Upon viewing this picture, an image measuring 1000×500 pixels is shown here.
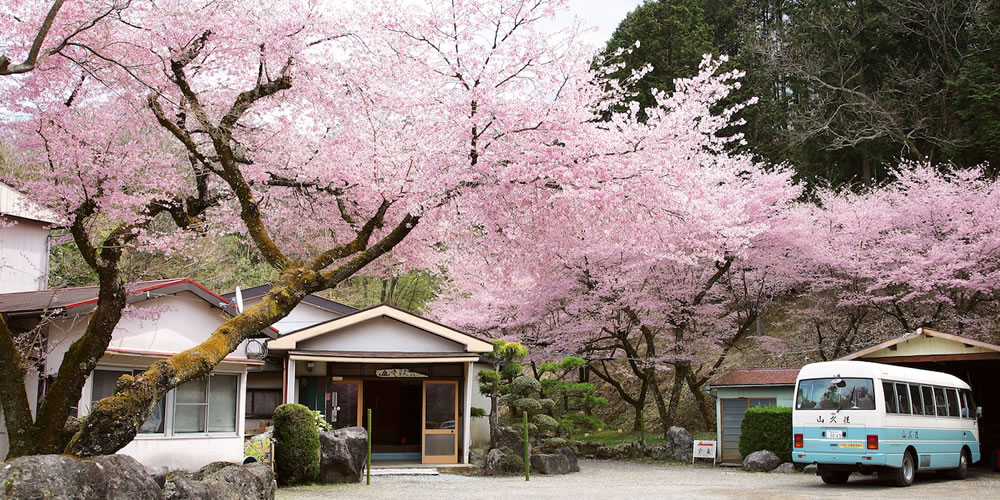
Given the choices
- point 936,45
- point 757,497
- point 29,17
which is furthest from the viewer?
point 936,45

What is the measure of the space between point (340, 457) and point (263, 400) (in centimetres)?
495

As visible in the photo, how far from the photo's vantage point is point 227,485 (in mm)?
9141

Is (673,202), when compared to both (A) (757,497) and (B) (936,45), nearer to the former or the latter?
(A) (757,497)

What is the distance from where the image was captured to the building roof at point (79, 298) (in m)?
11.0

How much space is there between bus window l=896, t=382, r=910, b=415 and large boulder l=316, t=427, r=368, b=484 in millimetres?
9453

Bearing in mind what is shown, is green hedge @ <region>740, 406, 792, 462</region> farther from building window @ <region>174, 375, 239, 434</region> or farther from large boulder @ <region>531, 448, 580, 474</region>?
building window @ <region>174, 375, 239, 434</region>

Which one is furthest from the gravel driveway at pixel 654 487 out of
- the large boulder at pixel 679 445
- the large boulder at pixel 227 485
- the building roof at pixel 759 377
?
the large boulder at pixel 227 485

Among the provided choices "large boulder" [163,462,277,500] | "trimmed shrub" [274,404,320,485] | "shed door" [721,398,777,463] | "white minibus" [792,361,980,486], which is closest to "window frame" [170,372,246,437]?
"trimmed shrub" [274,404,320,485]

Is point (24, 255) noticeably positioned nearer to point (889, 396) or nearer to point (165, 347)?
point (165, 347)

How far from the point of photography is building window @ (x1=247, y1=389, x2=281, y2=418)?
63.1 ft

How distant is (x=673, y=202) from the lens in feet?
31.9

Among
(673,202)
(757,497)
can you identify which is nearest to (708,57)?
(673,202)

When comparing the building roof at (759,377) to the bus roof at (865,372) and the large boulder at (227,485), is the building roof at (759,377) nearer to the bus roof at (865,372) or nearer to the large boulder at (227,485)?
the bus roof at (865,372)

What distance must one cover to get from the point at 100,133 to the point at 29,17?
4.59ft
